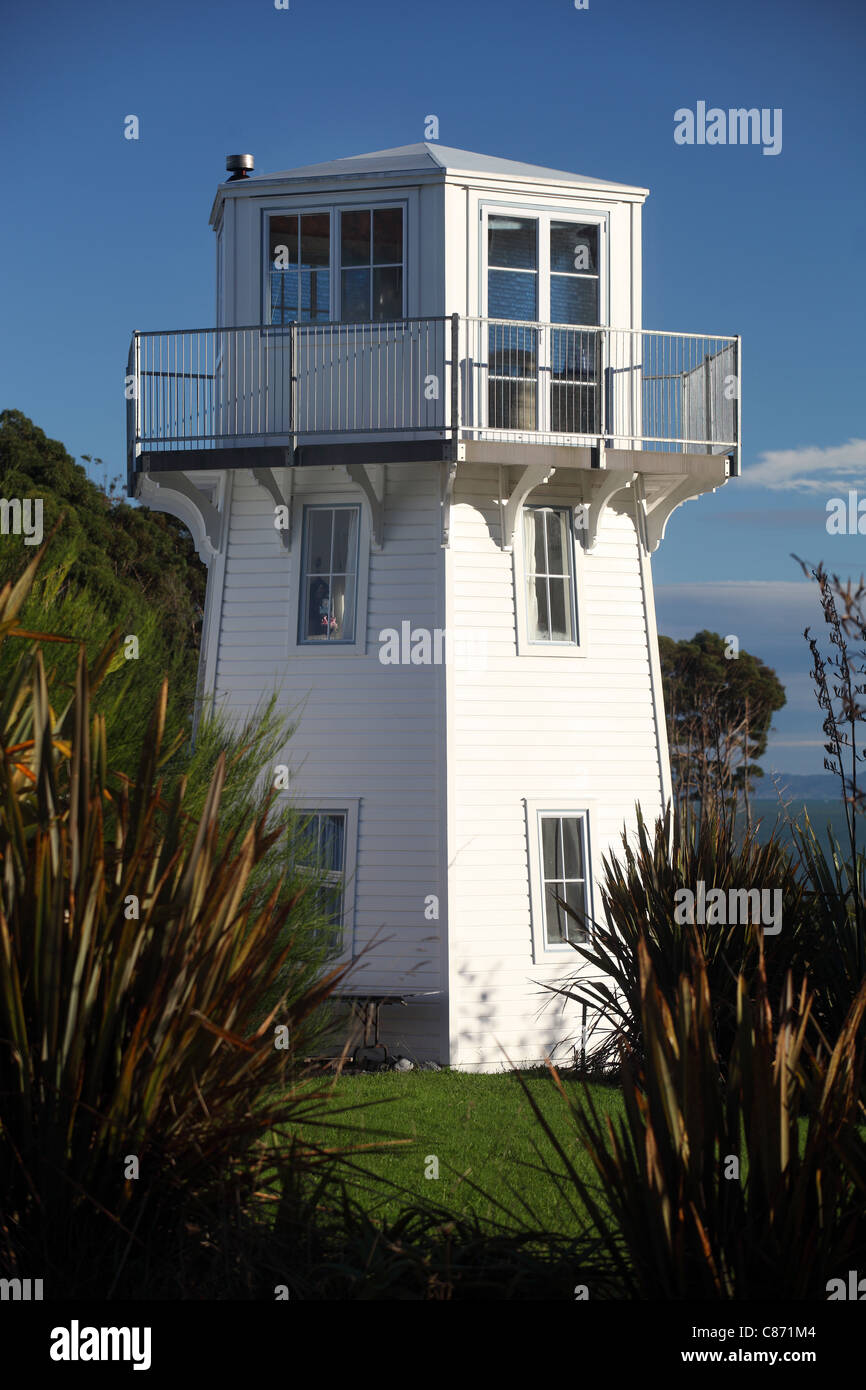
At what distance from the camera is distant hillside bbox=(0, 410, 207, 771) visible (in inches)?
357

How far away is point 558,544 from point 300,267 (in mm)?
4755

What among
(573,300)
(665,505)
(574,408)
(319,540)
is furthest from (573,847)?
(573,300)

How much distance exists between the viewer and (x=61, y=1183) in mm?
3721

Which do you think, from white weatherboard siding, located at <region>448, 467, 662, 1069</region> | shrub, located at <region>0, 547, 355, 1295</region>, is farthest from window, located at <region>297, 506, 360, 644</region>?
shrub, located at <region>0, 547, 355, 1295</region>

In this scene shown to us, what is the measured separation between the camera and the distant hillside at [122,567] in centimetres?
908

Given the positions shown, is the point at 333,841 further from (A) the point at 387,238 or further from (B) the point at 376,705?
(A) the point at 387,238

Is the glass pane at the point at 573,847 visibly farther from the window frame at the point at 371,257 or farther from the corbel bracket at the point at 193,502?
the window frame at the point at 371,257

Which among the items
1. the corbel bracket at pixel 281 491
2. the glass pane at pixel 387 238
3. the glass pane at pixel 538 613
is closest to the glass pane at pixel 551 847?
the glass pane at pixel 538 613

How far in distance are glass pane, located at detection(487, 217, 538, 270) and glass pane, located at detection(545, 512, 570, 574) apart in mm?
3164

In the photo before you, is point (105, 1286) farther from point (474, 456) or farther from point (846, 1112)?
point (474, 456)

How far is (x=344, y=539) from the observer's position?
16.8m

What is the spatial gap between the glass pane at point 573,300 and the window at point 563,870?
20.6 feet

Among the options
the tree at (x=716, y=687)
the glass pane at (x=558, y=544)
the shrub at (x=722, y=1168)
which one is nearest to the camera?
the shrub at (x=722, y=1168)
